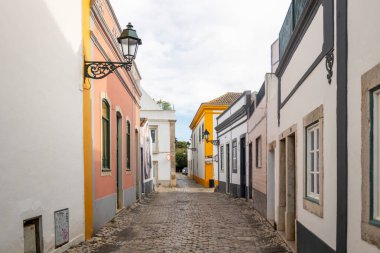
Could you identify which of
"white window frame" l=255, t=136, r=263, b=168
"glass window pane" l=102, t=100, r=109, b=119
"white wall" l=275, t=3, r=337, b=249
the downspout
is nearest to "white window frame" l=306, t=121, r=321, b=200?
"white wall" l=275, t=3, r=337, b=249

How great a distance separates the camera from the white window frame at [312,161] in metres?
5.87

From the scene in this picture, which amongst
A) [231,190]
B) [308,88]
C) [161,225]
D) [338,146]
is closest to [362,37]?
[338,146]

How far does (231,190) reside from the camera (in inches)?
762

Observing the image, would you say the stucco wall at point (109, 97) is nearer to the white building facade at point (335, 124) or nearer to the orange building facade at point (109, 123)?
the orange building facade at point (109, 123)

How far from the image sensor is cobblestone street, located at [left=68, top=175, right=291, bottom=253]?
7.74 metres

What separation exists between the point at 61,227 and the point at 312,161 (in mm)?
4053

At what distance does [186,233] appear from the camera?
9219 mm

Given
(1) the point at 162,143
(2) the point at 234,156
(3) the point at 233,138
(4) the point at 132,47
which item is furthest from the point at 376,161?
(1) the point at 162,143

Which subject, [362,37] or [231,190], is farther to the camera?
[231,190]

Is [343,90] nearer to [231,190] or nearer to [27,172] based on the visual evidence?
[27,172]

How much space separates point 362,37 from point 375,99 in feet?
1.83

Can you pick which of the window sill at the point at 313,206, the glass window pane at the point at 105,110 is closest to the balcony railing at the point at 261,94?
the glass window pane at the point at 105,110

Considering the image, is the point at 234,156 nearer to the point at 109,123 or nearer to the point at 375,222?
the point at 109,123

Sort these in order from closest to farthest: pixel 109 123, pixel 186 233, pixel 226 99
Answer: pixel 186 233 → pixel 109 123 → pixel 226 99
